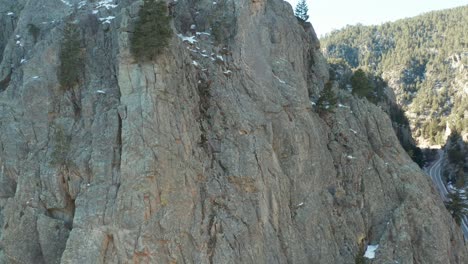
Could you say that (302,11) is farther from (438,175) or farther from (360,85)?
(438,175)

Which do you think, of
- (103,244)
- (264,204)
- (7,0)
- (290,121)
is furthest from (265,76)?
(7,0)

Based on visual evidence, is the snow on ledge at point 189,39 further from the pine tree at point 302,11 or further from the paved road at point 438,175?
the paved road at point 438,175

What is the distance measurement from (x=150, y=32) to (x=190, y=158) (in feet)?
35.4

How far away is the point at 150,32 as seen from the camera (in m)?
35.3

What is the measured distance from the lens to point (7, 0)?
5041cm

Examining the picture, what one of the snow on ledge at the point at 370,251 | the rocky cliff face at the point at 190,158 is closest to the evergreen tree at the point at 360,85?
the rocky cliff face at the point at 190,158

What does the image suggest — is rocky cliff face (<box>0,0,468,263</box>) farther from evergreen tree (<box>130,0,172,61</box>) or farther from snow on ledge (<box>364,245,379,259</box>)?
evergreen tree (<box>130,0,172,61</box>)

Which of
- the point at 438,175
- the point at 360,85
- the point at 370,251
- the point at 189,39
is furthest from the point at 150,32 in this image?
the point at 438,175

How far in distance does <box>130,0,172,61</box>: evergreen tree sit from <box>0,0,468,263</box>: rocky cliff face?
99 cm

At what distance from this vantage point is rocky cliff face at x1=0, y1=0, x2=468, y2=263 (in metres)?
32.7

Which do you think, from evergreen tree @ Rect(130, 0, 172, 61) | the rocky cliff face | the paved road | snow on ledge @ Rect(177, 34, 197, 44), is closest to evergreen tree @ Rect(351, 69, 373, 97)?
the rocky cliff face

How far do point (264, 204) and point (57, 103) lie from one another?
797 inches

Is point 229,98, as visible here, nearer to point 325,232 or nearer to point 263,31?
point 263,31

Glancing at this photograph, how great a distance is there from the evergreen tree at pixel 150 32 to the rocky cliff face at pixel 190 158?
0.99m
